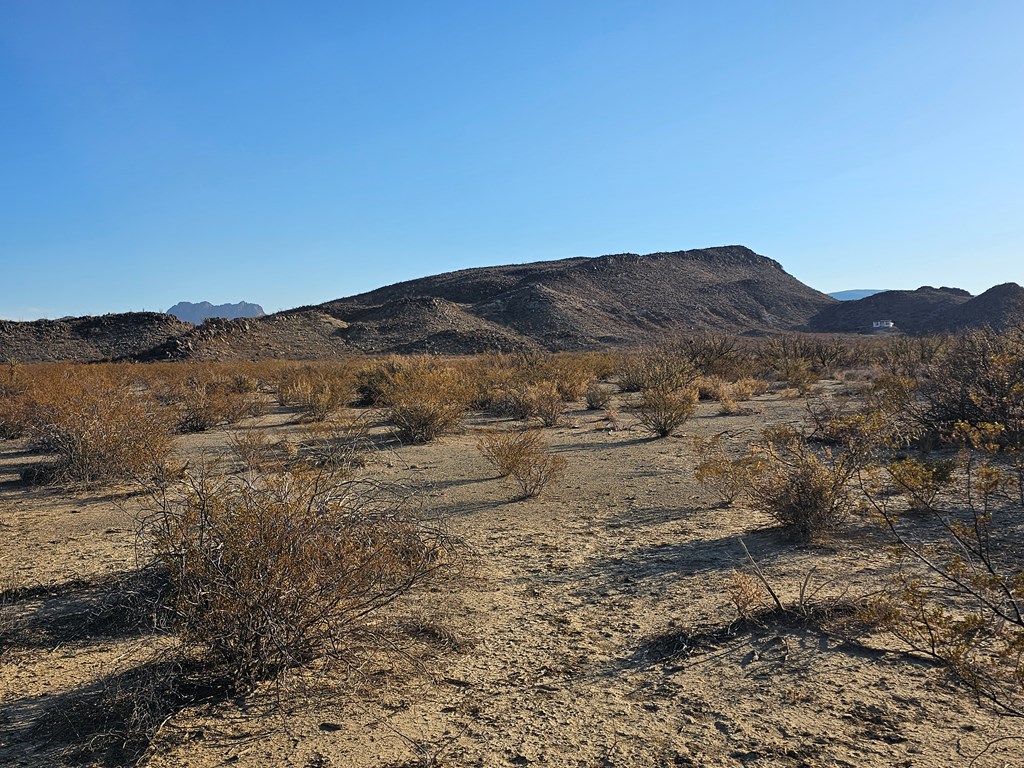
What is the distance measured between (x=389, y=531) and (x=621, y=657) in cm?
177

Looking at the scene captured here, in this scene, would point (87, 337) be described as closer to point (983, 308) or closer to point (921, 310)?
point (983, 308)

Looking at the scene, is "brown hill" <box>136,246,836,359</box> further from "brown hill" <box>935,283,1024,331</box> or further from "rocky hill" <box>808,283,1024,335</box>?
"brown hill" <box>935,283,1024,331</box>

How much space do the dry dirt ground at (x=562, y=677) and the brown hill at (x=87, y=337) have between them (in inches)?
1927

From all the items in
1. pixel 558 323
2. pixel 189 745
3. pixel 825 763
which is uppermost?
pixel 558 323

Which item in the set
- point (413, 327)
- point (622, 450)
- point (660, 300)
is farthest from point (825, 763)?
point (660, 300)

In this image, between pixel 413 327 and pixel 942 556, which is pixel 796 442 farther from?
pixel 413 327

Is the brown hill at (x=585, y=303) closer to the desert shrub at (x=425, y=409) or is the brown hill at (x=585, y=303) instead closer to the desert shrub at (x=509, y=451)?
the desert shrub at (x=425, y=409)

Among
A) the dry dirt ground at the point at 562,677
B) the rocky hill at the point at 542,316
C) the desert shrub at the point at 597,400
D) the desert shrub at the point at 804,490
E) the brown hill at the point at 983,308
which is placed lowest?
the dry dirt ground at the point at 562,677

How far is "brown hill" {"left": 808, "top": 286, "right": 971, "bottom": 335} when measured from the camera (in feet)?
260

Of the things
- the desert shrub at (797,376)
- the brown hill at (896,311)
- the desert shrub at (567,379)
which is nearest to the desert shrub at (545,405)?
the desert shrub at (567,379)

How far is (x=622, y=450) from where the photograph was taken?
11.8 meters

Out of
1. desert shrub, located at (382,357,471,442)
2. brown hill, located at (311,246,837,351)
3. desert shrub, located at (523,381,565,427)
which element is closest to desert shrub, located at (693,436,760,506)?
desert shrub, located at (382,357,471,442)

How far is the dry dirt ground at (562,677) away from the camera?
3240mm

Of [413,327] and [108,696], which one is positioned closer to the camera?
[108,696]
